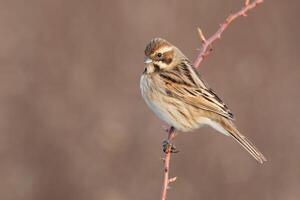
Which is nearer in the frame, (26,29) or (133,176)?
(133,176)

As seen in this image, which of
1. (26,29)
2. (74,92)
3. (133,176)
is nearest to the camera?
(133,176)

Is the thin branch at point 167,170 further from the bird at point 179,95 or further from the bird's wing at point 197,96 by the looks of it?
the bird's wing at point 197,96

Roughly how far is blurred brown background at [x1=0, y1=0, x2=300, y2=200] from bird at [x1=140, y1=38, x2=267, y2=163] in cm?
218

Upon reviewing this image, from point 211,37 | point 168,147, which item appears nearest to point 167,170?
point 168,147

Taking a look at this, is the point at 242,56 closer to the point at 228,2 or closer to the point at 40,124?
the point at 228,2

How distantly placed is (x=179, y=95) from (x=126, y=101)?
3.35 m

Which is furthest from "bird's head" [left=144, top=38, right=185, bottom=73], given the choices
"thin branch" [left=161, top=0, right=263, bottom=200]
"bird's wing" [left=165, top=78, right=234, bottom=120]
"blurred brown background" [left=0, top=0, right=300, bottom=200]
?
"blurred brown background" [left=0, top=0, right=300, bottom=200]

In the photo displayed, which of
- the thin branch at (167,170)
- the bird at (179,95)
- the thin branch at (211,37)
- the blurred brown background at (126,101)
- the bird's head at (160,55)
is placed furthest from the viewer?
the blurred brown background at (126,101)

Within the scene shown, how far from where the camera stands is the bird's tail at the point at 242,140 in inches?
233

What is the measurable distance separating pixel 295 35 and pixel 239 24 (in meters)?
0.83

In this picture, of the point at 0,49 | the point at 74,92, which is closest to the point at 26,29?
the point at 0,49

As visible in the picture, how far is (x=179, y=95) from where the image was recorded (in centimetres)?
632

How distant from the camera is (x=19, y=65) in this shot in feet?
32.0

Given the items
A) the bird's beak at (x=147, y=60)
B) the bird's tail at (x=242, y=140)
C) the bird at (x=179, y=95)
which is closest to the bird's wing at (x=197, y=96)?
the bird at (x=179, y=95)
